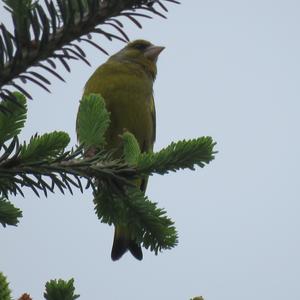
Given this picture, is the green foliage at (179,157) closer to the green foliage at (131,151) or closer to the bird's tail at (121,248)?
the green foliage at (131,151)

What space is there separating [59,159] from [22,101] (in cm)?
20

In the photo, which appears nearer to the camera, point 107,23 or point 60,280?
point 107,23

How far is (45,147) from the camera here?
1.38 metres

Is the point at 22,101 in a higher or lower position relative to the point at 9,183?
higher

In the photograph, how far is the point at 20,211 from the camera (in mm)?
1508

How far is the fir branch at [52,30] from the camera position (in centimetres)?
96

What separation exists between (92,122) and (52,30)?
59 cm

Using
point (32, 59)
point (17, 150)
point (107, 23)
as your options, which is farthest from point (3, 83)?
point (17, 150)

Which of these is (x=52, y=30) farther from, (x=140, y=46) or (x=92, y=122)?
(x=140, y=46)

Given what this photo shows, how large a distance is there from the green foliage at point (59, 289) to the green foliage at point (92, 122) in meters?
0.40

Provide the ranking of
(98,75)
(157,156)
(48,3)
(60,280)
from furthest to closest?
(98,75)
(157,156)
(60,280)
(48,3)

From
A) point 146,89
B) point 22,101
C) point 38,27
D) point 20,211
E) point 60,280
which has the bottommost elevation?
point 60,280

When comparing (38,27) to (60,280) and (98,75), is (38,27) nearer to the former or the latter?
(60,280)

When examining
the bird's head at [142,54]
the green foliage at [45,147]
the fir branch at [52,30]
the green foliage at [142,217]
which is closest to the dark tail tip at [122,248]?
the green foliage at [142,217]
